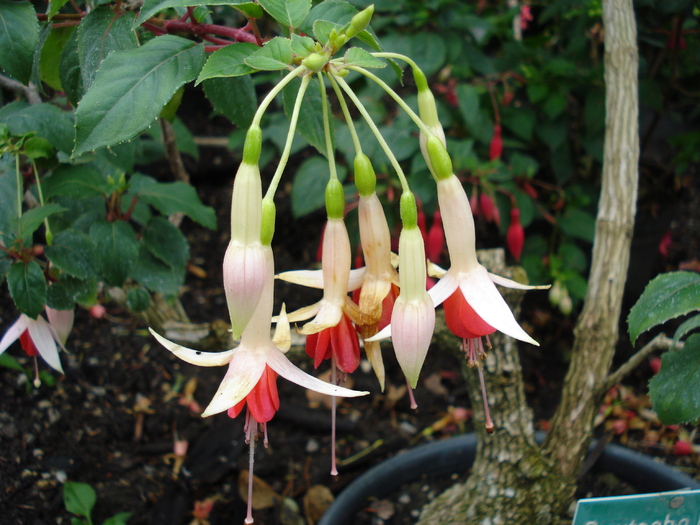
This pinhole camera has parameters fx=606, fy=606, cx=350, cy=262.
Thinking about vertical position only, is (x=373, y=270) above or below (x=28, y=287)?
above

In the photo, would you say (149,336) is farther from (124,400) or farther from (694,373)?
(694,373)

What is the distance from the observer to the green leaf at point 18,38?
59 centimetres

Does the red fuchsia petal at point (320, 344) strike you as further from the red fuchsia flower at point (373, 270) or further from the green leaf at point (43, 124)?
the green leaf at point (43, 124)

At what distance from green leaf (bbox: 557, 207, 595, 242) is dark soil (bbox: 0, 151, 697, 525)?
333 mm

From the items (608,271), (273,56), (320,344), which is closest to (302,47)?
(273,56)

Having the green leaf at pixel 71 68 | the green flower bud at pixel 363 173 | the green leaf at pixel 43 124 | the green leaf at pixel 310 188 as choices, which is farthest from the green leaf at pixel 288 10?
the green leaf at pixel 310 188

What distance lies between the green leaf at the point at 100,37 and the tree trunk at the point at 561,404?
2.01 ft

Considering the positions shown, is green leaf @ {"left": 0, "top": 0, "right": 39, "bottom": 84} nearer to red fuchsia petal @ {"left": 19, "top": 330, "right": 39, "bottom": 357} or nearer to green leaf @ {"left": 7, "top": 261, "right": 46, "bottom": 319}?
green leaf @ {"left": 7, "top": 261, "right": 46, "bottom": 319}

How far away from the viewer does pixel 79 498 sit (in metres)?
1.01

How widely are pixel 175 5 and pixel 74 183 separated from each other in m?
0.41

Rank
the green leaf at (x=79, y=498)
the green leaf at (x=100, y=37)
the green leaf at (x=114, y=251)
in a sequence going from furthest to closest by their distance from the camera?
1. the green leaf at (x=79, y=498)
2. the green leaf at (x=114, y=251)
3. the green leaf at (x=100, y=37)

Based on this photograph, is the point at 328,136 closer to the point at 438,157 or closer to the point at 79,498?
the point at 438,157

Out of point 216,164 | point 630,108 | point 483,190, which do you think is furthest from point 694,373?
point 216,164

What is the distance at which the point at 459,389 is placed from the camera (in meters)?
1.53
